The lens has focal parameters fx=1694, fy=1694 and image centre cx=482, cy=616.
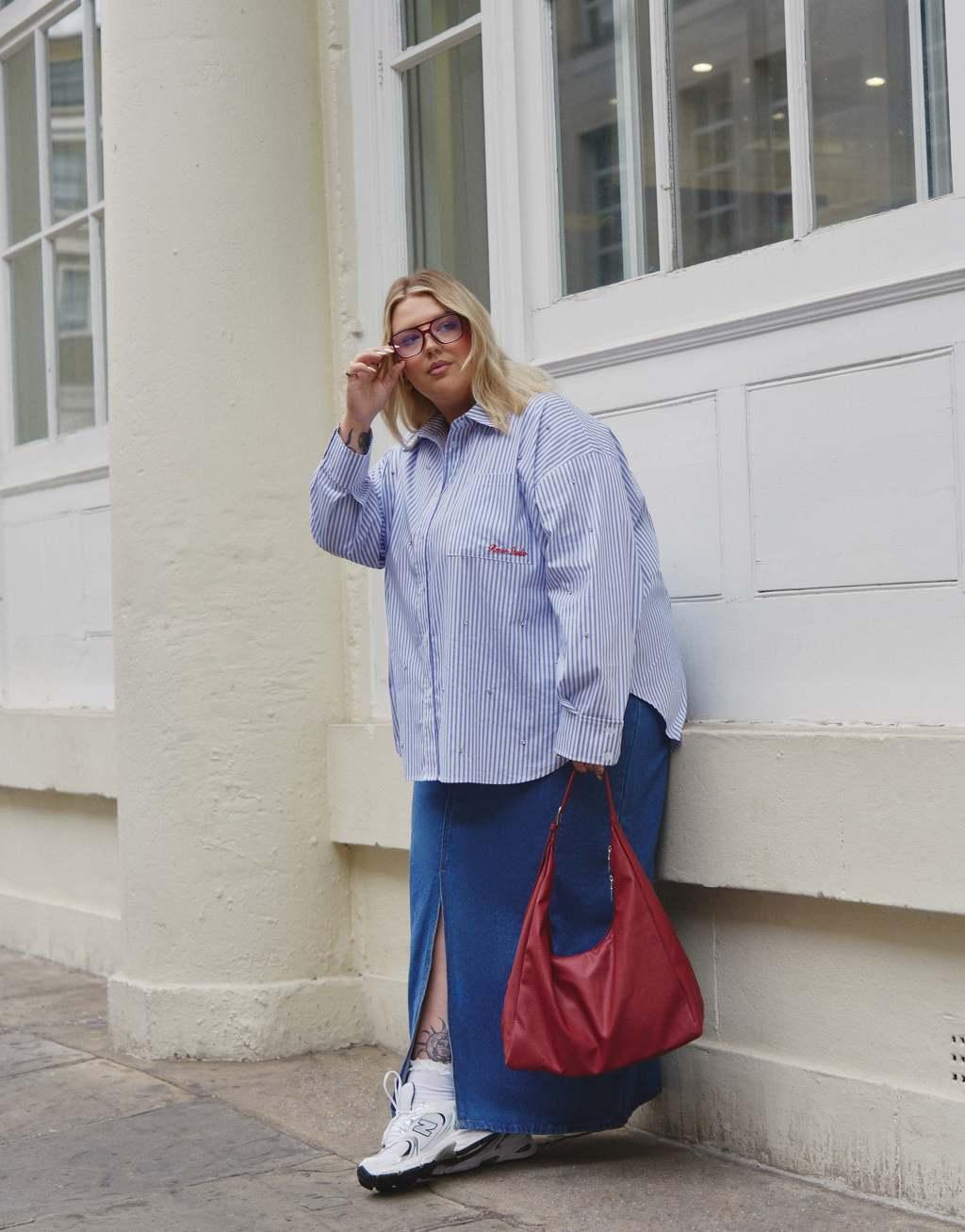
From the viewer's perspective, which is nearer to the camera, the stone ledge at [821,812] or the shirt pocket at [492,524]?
the stone ledge at [821,812]

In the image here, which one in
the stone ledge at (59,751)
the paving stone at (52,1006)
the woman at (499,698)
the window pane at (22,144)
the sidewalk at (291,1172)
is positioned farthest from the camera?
the window pane at (22,144)

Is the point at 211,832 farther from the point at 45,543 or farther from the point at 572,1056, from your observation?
the point at 45,543

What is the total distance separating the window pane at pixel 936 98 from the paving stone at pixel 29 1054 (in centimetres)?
334

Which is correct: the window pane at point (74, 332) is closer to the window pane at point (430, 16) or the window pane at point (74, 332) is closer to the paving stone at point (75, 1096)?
the window pane at point (430, 16)

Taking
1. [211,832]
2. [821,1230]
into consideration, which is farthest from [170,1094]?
[821,1230]

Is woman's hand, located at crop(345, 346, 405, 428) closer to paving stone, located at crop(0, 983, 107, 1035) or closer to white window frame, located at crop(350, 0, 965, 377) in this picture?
white window frame, located at crop(350, 0, 965, 377)

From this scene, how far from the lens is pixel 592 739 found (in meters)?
3.39

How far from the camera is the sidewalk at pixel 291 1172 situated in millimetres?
3361

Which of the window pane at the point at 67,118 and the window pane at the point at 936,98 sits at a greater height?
the window pane at the point at 67,118

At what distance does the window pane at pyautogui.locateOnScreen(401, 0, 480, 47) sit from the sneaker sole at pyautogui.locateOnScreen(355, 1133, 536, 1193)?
118 inches

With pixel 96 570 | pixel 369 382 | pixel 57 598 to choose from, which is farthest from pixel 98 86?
pixel 369 382

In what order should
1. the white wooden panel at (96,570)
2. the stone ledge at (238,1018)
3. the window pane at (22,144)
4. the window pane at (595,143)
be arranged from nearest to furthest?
the window pane at (595,143), the stone ledge at (238,1018), the white wooden panel at (96,570), the window pane at (22,144)

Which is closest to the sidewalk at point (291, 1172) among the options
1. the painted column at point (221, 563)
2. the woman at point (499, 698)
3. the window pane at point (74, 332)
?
the woman at point (499, 698)

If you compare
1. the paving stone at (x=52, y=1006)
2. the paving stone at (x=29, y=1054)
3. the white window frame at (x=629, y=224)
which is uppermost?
the white window frame at (x=629, y=224)
